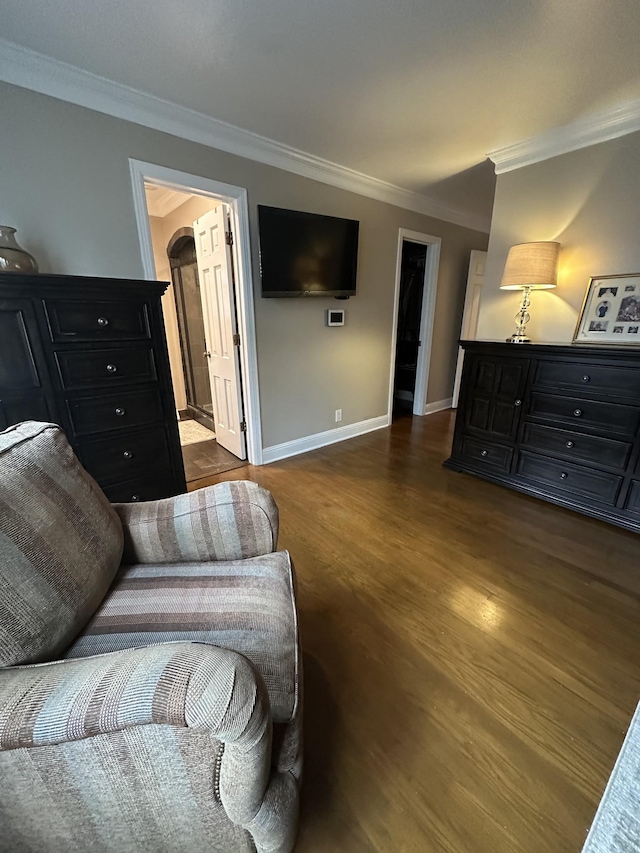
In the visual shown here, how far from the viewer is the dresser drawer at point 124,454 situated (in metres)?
1.78

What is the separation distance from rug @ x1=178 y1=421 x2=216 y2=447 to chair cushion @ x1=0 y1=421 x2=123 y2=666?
8.49ft

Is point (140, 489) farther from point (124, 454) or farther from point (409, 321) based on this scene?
point (409, 321)

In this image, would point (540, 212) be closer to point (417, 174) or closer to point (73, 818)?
point (417, 174)

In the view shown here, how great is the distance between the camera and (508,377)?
245 centimetres

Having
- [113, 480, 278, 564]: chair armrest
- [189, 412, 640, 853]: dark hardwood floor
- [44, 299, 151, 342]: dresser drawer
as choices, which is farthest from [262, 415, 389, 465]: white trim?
[113, 480, 278, 564]: chair armrest

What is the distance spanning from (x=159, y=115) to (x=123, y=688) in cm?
276

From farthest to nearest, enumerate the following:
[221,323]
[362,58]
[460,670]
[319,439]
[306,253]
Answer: [319,439]
[221,323]
[306,253]
[362,58]
[460,670]

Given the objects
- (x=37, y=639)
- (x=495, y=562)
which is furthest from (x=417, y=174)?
(x=37, y=639)

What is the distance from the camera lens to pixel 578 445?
2207 mm

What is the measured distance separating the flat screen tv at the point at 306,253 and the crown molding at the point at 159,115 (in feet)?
1.10

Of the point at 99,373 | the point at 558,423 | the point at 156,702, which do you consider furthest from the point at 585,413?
the point at 99,373

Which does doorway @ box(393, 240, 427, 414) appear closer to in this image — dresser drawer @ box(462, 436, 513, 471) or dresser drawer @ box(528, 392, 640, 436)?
dresser drawer @ box(462, 436, 513, 471)

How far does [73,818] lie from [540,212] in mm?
3567

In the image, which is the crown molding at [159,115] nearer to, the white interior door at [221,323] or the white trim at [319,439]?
the white interior door at [221,323]
